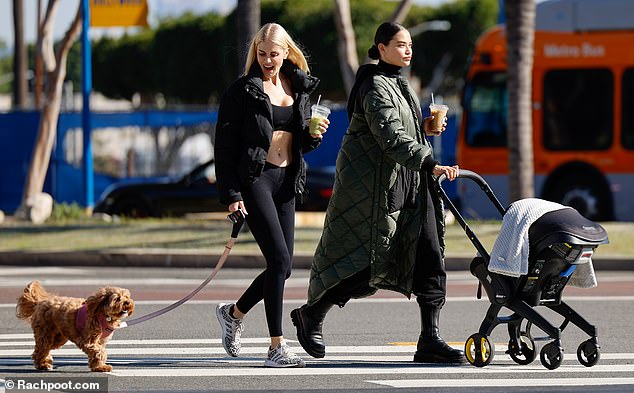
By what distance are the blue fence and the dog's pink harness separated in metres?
19.9

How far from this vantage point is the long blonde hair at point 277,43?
7820 millimetres

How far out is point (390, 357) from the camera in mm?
8359

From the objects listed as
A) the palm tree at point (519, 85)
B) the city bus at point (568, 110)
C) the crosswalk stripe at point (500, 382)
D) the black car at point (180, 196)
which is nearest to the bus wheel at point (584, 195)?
the city bus at point (568, 110)

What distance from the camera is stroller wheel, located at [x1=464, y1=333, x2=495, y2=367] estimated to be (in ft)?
25.6

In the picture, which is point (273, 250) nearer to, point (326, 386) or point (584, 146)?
point (326, 386)

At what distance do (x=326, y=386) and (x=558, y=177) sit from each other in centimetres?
1623

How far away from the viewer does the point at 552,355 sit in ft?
25.3

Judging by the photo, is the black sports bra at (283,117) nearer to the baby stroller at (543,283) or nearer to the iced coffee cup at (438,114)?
the iced coffee cup at (438,114)

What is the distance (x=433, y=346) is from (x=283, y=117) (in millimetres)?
1538

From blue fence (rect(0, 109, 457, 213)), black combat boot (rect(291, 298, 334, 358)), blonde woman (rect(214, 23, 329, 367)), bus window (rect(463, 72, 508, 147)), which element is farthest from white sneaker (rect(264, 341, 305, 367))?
blue fence (rect(0, 109, 457, 213))

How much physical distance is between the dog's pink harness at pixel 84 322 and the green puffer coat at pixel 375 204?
1.28 metres

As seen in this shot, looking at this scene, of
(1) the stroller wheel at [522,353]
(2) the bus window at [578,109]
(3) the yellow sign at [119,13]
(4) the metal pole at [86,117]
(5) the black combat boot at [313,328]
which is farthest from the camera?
(2) the bus window at [578,109]

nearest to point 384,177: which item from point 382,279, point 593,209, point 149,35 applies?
point 382,279

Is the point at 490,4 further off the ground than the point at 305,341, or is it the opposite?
the point at 490,4
